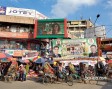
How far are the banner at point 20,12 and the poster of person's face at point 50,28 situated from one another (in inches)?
237

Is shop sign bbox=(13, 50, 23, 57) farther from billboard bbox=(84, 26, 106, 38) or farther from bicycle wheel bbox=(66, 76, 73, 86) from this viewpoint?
bicycle wheel bbox=(66, 76, 73, 86)

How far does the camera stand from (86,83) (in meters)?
19.4

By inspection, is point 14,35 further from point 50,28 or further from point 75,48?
point 75,48

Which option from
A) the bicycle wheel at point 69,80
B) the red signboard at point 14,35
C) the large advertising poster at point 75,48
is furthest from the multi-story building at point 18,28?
the bicycle wheel at point 69,80

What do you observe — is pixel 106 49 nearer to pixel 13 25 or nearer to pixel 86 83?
pixel 86 83

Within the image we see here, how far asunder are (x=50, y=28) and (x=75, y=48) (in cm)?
836

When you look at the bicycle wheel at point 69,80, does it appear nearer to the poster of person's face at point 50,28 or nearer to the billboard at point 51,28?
the billboard at point 51,28

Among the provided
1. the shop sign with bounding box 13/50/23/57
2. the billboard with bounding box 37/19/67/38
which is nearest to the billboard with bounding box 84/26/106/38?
the billboard with bounding box 37/19/67/38

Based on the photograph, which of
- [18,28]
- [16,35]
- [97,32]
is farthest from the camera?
[97,32]

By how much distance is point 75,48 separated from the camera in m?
32.6

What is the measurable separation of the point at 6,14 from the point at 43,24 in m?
8.16

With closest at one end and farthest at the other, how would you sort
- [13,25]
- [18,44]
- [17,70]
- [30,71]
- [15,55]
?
1. [17,70]
2. [30,71]
3. [15,55]
4. [18,44]
5. [13,25]

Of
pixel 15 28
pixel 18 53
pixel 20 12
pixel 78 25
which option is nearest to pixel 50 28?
pixel 15 28

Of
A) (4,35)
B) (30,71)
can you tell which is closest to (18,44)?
(4,35)
